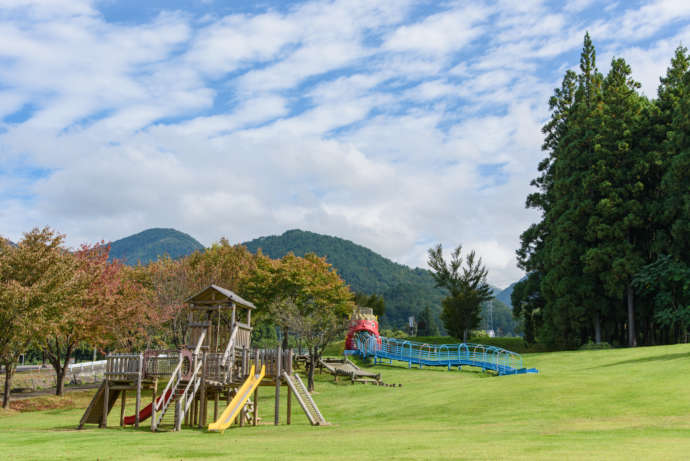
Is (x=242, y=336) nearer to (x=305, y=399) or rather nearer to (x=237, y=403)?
(x=305, y=399)

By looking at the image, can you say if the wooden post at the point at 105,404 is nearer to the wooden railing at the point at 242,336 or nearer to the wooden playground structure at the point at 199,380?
the wooden playground structure at the point at 199,380

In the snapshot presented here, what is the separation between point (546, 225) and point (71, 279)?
120 ft

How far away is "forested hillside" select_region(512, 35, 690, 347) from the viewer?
129 feet

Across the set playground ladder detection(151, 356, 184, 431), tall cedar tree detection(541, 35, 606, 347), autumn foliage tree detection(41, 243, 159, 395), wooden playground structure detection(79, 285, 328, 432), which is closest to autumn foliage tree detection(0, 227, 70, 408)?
autumn foliage tree detection(41, 243, 159, 395)

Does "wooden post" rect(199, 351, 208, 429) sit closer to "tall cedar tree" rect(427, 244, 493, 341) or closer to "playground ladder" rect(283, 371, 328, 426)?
"playground ladder" rect(283, 371, 328, 426)

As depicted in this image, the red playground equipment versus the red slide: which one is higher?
the red playground equipment

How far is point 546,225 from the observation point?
49.1 m

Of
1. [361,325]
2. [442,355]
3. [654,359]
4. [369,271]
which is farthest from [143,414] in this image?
[369,271]

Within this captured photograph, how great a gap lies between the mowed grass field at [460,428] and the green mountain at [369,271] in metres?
112

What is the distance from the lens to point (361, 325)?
45.4 m

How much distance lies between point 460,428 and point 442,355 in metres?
27.7

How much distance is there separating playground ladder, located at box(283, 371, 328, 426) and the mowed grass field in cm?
65

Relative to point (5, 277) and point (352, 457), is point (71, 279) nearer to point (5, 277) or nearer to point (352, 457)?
point (5, 277)

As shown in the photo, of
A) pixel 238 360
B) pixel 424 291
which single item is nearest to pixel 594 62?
pixel 238 360
